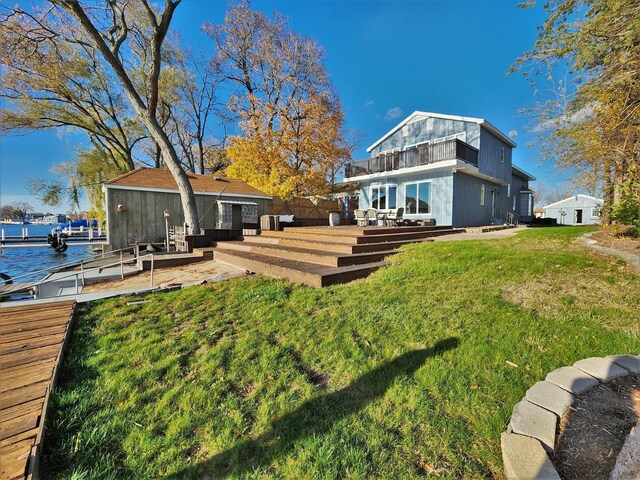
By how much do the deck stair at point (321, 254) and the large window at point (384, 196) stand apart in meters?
5.96

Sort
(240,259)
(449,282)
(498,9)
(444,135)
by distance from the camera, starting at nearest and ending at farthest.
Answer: (449,282) < (240,259) < (498,9) < (444,135)

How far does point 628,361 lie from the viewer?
246 cm

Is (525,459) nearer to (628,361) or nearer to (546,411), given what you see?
(546,411)

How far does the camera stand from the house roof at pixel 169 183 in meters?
12.9

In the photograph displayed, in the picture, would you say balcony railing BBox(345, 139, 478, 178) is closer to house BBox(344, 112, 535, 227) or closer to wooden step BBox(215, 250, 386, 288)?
house BBox(344, 112, 535, 227)

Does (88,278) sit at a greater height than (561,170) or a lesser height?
lesser

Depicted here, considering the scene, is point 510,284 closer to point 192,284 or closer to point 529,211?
point 192,284

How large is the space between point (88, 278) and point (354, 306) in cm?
795

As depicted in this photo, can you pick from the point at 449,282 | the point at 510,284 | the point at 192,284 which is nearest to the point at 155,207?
the point at 192,284

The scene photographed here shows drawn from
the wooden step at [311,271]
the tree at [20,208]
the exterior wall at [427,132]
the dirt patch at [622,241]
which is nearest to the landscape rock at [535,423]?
the wooden step at [311,271]

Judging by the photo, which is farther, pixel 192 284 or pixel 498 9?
pixel 498 9

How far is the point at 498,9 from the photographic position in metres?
8.65

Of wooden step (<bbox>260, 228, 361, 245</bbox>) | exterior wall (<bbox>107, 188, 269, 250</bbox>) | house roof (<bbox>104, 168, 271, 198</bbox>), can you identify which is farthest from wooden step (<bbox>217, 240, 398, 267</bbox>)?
house roof (<bbox>104, 168, 271, 198</bbox>)

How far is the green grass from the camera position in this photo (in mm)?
1828
